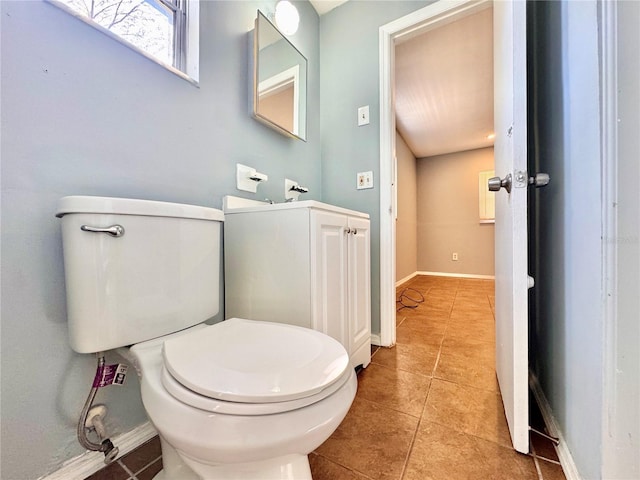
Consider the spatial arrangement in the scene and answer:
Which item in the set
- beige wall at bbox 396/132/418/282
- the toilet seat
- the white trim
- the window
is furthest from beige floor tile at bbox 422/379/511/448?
the white trim

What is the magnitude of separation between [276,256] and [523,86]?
0.90 m

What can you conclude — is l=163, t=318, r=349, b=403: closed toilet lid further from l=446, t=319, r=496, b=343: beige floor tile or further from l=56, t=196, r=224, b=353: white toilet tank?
l=446, t=319, r=496, b=343: beige floor tile

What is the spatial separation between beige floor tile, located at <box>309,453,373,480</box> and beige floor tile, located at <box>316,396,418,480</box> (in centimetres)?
1

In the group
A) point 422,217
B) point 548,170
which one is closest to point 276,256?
point 548,170

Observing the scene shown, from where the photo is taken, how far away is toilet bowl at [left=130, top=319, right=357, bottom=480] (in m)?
0.41

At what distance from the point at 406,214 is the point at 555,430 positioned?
3.28 meters

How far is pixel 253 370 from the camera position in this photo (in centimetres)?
48

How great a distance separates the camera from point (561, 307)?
0.74 meters

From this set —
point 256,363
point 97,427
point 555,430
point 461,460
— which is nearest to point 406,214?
point 555,430

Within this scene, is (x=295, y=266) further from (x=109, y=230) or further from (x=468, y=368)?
(x=468, y=368)

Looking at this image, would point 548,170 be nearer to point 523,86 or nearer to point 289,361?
point 523,86

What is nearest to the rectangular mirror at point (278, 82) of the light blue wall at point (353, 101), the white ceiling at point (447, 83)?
the light blue wall at point (353, 101)

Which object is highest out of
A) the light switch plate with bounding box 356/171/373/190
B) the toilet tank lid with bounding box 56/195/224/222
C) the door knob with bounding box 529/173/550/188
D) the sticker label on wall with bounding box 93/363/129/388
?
the light switch plate with bounding box 356/171/373/190

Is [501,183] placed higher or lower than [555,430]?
higher
